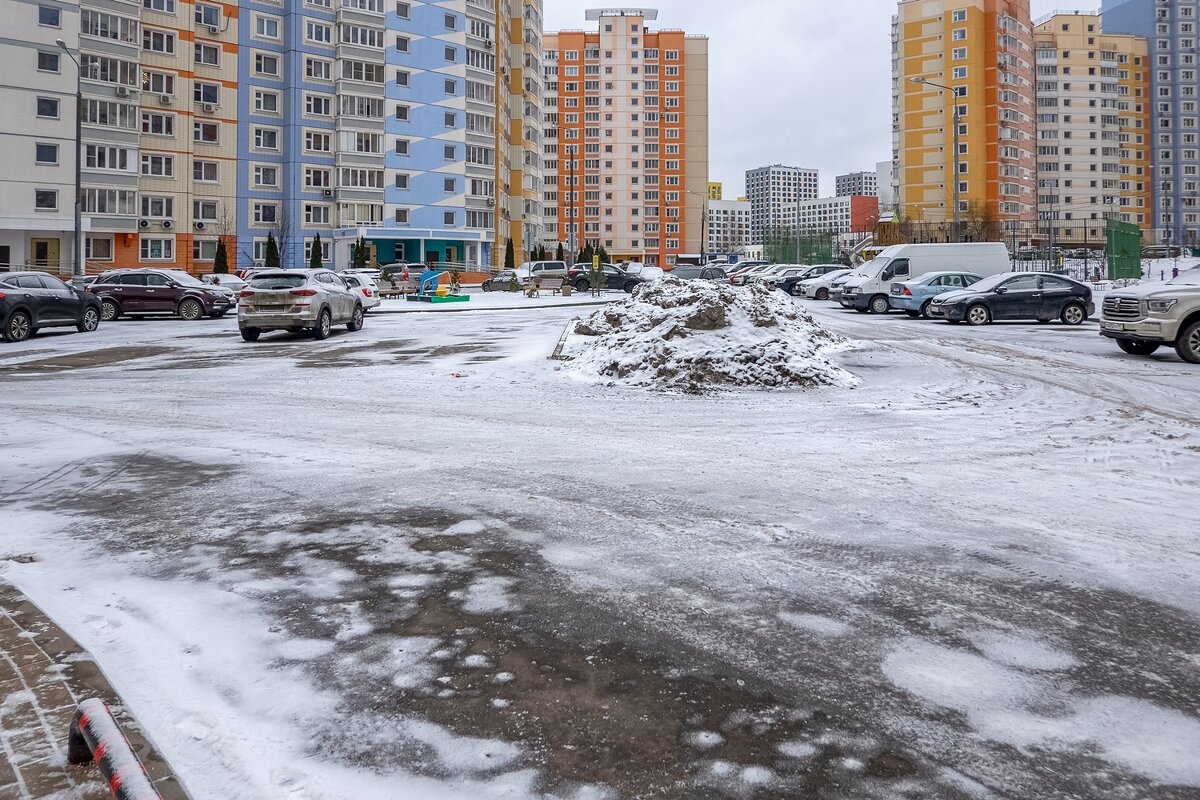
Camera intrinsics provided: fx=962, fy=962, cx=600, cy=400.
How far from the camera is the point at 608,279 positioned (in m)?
54.1

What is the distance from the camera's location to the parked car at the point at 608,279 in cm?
5397

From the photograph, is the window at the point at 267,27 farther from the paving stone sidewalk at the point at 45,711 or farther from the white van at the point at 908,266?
the paving stone sidewalk at the point at 45,711

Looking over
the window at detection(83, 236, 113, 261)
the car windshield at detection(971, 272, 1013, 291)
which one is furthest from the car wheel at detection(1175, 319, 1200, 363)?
the window at detection(83, 236, 113, 261)

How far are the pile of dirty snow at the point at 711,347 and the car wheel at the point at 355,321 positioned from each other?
1084cm

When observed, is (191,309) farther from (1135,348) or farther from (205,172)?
(205,172)

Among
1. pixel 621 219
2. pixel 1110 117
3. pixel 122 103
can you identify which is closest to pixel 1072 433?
pixel 122 103

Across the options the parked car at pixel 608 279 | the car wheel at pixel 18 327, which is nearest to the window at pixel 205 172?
the parked car at pixel 608 279

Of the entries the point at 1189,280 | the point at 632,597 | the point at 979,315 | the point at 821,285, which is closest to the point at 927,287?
the point at 979,315

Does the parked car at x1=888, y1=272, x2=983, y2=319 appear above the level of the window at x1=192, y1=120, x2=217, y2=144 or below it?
below

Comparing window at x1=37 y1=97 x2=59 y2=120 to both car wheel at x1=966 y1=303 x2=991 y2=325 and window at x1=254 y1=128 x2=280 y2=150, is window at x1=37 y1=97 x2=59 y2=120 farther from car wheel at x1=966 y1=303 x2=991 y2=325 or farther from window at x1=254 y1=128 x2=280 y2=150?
car wheel at x1=966 y1=303 x2=991 y2=325

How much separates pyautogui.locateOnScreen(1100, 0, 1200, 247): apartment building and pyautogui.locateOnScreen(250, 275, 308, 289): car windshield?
5797 inches

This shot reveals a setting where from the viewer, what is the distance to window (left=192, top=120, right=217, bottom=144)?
65.6m

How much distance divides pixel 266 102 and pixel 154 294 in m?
43.2

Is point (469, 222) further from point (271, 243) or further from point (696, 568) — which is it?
point (696, 568)
